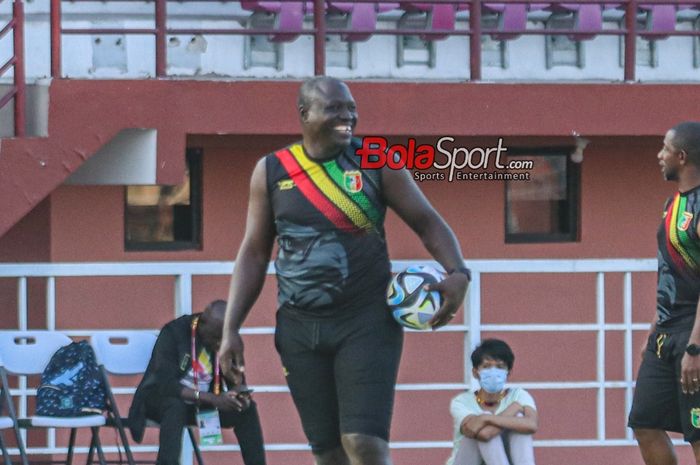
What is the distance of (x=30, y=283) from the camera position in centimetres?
1145

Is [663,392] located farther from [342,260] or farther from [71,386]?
[71,386]

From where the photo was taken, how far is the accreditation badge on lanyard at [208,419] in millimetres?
9414

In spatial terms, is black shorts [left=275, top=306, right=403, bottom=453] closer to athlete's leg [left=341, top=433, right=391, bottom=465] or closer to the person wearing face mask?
athlete's leg [left=341, top=433, right=391, bottom=465]

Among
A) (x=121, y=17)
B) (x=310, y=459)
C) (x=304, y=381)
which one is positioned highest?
(x=121, y=17)

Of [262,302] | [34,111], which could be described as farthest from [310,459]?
[34,111]

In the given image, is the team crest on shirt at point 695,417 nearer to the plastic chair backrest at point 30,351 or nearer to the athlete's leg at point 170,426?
the athlete's leg at point 170,426

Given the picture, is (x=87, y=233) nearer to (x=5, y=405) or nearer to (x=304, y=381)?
(x=5, y=405)

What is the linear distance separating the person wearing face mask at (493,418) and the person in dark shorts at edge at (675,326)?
1.42 metres

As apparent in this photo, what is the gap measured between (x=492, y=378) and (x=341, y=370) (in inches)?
123

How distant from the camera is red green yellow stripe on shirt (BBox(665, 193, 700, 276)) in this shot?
289 inches

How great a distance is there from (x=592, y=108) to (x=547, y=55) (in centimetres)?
250

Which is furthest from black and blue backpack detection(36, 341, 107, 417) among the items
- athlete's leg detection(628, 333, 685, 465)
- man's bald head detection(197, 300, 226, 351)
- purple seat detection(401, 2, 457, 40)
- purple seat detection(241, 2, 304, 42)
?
purple seat detection(401, 2, 457, 40)

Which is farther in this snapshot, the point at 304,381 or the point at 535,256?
the point at 535,256

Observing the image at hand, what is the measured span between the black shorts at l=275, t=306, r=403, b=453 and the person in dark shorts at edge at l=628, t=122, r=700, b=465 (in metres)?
1.71
